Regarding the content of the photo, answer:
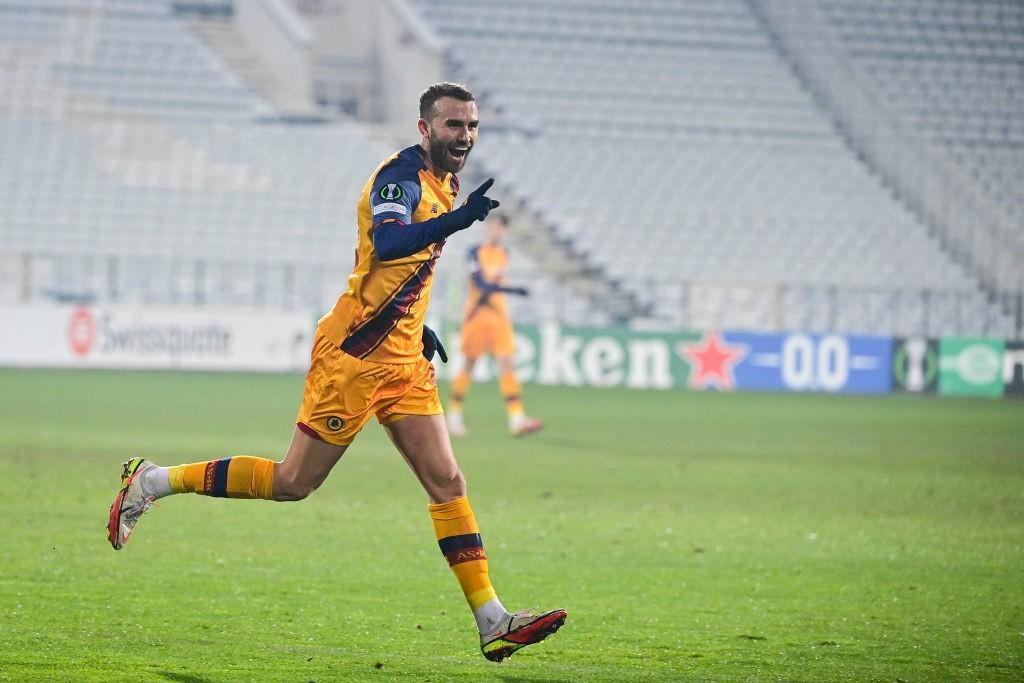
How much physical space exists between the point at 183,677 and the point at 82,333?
745 inches

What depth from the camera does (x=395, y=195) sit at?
196 inches

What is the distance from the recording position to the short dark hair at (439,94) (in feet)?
17.0

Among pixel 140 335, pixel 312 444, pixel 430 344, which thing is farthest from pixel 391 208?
pixel 140 335

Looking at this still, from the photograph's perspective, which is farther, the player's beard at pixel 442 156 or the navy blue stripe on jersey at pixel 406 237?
the player's beard at pixel 442 156

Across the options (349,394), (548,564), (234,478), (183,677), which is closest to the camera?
(183,677)

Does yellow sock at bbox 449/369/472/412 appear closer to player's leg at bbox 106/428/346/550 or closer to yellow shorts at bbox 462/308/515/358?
yellow shorts at bbox 462/308/515/358

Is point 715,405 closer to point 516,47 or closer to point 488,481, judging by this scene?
point 488,481

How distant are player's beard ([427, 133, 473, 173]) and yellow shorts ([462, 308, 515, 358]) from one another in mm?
9396

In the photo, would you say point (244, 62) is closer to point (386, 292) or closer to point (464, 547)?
point (386, 292)

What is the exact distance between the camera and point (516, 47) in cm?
2966

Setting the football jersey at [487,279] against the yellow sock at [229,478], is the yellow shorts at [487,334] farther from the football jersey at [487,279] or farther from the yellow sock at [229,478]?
the yellow sock at [229,478]

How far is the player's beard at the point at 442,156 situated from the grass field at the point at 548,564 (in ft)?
5.61

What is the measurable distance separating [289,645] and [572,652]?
3.29 feet

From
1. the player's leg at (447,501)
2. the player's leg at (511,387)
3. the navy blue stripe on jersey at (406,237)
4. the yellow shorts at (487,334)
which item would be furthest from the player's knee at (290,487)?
the yellow shorts at (487,334)
